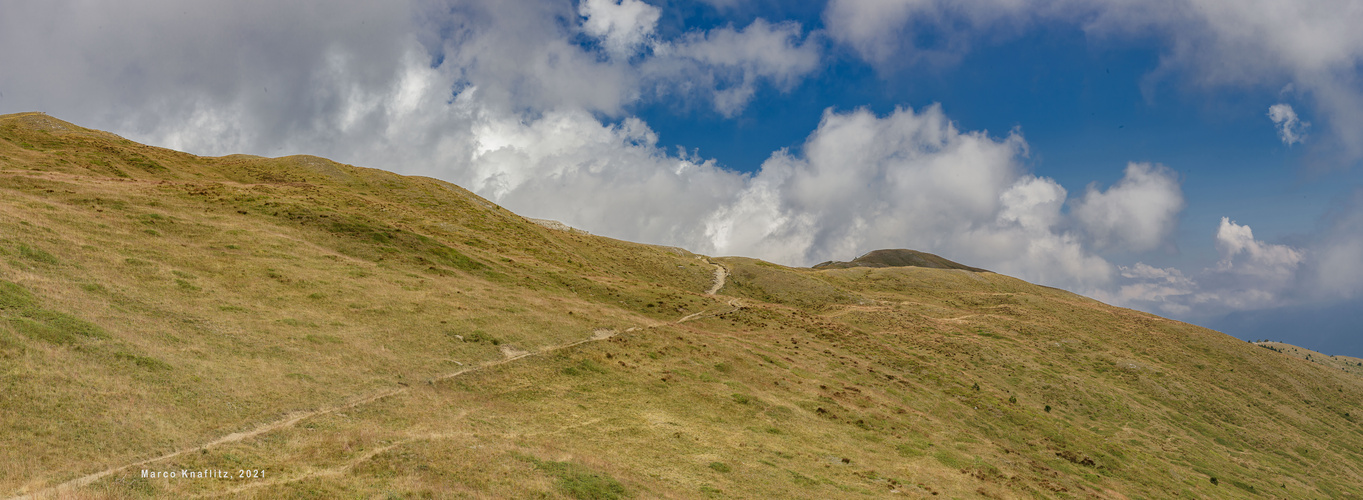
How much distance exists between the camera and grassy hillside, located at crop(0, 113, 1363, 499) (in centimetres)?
2155

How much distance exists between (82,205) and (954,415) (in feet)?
242

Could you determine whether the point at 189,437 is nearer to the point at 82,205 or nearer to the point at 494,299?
the point at 494,299

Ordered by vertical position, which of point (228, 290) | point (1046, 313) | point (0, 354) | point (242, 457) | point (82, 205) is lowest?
point (242, 457)

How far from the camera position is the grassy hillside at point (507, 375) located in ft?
70.7

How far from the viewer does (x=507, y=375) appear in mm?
35062

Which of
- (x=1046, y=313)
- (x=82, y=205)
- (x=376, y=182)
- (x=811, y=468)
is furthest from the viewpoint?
(x=376, y=182)

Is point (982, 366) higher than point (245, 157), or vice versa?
point (245, 157)

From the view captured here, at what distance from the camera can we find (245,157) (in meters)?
94.8

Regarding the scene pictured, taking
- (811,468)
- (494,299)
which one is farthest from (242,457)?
(494,299)

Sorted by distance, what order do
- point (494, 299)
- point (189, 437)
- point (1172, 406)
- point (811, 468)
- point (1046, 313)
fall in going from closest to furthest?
point (189, 437) < point (811, 468) < point (494, 299) < point (1172, 406) < point (1046, 313)

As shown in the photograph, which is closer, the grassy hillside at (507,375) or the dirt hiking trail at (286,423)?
the dirt hiking trail at (286,423)

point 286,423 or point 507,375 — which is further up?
point 507,375

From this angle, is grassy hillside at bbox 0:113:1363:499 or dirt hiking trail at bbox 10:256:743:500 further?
grassy hillside at bbox 0:113:1363:499

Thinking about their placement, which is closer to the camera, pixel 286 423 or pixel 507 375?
pixel 286 423
